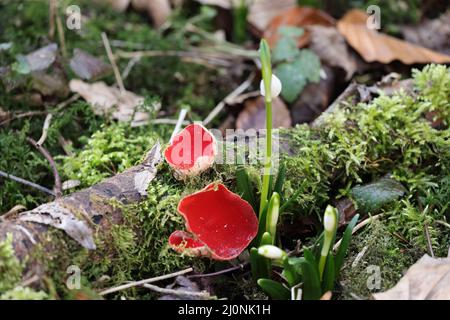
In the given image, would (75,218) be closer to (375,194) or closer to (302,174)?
(302,174)

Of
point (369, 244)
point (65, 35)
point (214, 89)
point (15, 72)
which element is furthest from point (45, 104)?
point (369, 244)

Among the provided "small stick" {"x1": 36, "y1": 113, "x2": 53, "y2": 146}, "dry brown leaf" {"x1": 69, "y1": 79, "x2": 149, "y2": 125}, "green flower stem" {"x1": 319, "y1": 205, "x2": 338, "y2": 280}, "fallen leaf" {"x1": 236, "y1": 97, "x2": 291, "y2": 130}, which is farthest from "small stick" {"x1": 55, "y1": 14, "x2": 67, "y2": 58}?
"green flower stem" {"x1": 319, "y1": 205, "x2": 338, "y2": 280}

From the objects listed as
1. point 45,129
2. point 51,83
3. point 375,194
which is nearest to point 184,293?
point 375,194

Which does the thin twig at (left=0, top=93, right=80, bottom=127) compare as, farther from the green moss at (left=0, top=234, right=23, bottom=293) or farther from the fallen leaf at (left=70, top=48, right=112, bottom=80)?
the green moss at (left=0, top=234, right=23, bottom=293)

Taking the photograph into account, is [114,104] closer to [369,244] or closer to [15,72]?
[15,72]

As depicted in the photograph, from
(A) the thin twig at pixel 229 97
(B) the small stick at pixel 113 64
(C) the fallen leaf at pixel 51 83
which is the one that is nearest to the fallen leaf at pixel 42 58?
(C) the fallen leaf at pixel 51 83

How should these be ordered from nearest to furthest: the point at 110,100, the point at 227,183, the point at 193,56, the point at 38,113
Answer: the point at 227,183, the point at 38,113, the point at 110,100, the point at 193,56
